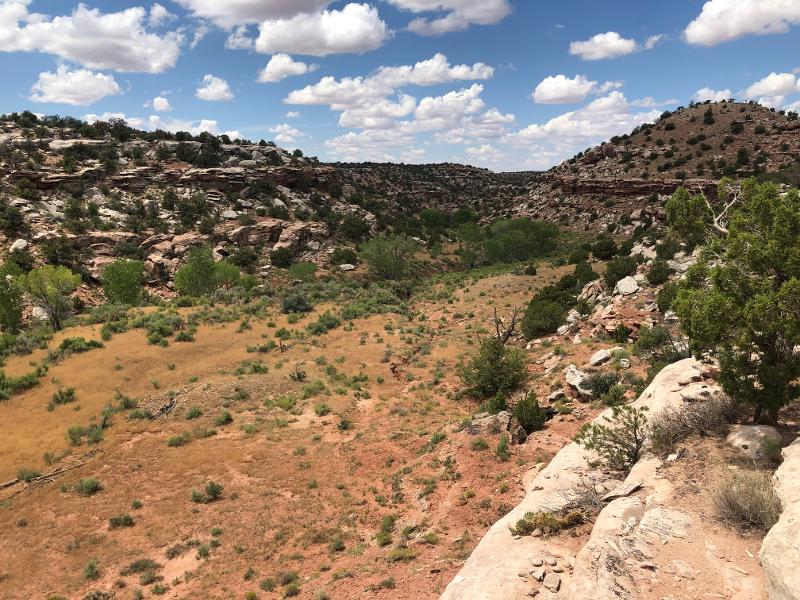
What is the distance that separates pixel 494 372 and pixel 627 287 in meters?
13.0

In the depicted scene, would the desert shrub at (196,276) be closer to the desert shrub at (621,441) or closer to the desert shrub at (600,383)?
the desert shrub at (600,383)

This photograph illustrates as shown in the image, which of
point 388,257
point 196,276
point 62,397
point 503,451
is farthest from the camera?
point 388,257

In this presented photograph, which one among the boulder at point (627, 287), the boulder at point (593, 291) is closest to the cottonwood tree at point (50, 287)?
the boulder at point (593, 291)

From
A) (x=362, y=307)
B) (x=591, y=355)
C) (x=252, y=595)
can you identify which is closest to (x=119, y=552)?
(x=252, y=595)

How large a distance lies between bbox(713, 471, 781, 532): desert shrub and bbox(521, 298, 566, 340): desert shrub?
72.7 feet

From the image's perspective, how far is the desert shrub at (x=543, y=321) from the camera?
1160 inches

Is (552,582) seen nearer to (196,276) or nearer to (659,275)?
(659,275)

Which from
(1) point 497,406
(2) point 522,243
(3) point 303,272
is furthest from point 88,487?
(2) point 522,243

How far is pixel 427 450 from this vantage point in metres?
17.6

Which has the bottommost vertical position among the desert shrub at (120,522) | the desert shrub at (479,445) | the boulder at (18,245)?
the desert shrub at (120,522)

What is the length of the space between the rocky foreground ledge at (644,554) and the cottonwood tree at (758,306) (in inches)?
59.6

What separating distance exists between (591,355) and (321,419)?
1360cm

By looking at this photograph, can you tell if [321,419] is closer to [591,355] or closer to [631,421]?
[591,355]

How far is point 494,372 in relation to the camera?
877 inches
